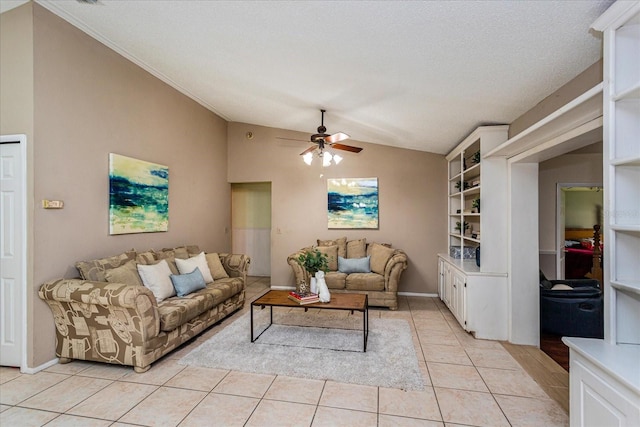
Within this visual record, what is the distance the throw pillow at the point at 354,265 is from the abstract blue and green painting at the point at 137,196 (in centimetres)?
278

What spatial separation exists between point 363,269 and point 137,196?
3.46 metres

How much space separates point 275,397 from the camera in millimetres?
2350

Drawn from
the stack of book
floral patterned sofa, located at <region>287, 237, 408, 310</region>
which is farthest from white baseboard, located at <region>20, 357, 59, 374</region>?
floral patterned sofa, located at <region>287, 237, 408, 310</region>

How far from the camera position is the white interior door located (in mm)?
2730

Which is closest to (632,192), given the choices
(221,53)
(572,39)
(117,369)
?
(572,39)

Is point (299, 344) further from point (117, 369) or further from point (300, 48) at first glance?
point (300, 48)

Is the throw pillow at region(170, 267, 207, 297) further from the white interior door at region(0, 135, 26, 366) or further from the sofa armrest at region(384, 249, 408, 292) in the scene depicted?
the sofa armrest at region(384, 249, 408, 292)

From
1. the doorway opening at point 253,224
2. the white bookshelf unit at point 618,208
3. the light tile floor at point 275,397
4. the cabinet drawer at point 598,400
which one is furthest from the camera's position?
the doorway opening at point 253,224

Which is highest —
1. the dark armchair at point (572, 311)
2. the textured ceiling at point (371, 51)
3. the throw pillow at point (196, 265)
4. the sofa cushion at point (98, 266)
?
the textured ceiling at point (371, 51)

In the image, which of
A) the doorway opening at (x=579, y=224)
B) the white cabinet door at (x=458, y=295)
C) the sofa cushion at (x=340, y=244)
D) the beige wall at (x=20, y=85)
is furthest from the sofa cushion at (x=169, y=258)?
the doorway opening at (x=579, y=224)

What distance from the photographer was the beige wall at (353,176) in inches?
211

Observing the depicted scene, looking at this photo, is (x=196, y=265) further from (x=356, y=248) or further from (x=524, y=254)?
(x=524, y=254)

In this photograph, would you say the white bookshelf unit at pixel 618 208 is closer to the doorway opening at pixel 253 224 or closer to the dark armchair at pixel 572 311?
the dark armchair at pixel 572 311

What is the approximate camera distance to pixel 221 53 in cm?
310
